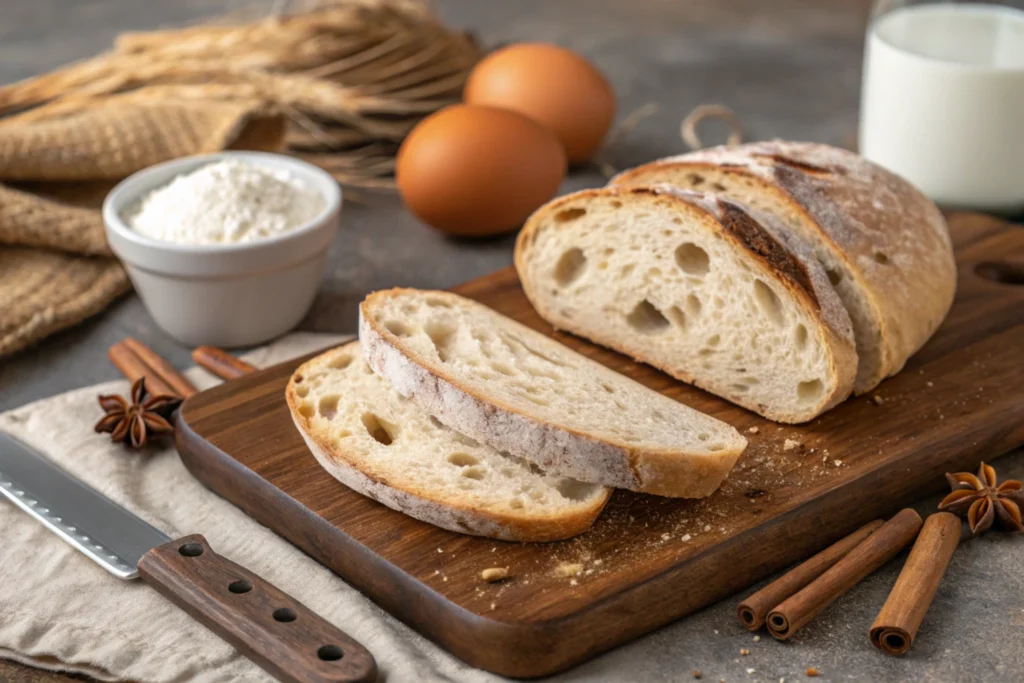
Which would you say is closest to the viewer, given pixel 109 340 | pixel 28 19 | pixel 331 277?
pixel 109 340

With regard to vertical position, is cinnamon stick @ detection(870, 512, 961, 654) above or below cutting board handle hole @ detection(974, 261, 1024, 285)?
above

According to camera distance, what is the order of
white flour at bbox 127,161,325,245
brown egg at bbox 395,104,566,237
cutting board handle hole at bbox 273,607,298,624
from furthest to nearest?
brown egg at bbox 395,104,566,237 → white flour at bbox 127,161,325,245 → cutting board handle hole at bbox 273,607,298,624

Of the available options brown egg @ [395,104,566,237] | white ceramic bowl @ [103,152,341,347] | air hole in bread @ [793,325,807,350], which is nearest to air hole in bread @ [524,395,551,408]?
air hole in bread @ [793,325,807,350]

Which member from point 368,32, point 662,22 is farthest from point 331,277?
point 662,22

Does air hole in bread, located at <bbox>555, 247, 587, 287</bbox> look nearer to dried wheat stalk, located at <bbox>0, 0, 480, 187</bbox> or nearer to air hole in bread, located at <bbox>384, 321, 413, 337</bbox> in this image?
air hole in bread, located at <bbox>384, 321, 413, 337</bbox>

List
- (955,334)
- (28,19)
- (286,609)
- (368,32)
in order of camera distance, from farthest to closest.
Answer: (28,19)
(368,32)
(955,334)
(286,609)

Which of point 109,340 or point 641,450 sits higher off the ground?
point 641,450

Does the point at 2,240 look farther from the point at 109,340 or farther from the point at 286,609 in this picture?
the point at 286,609
